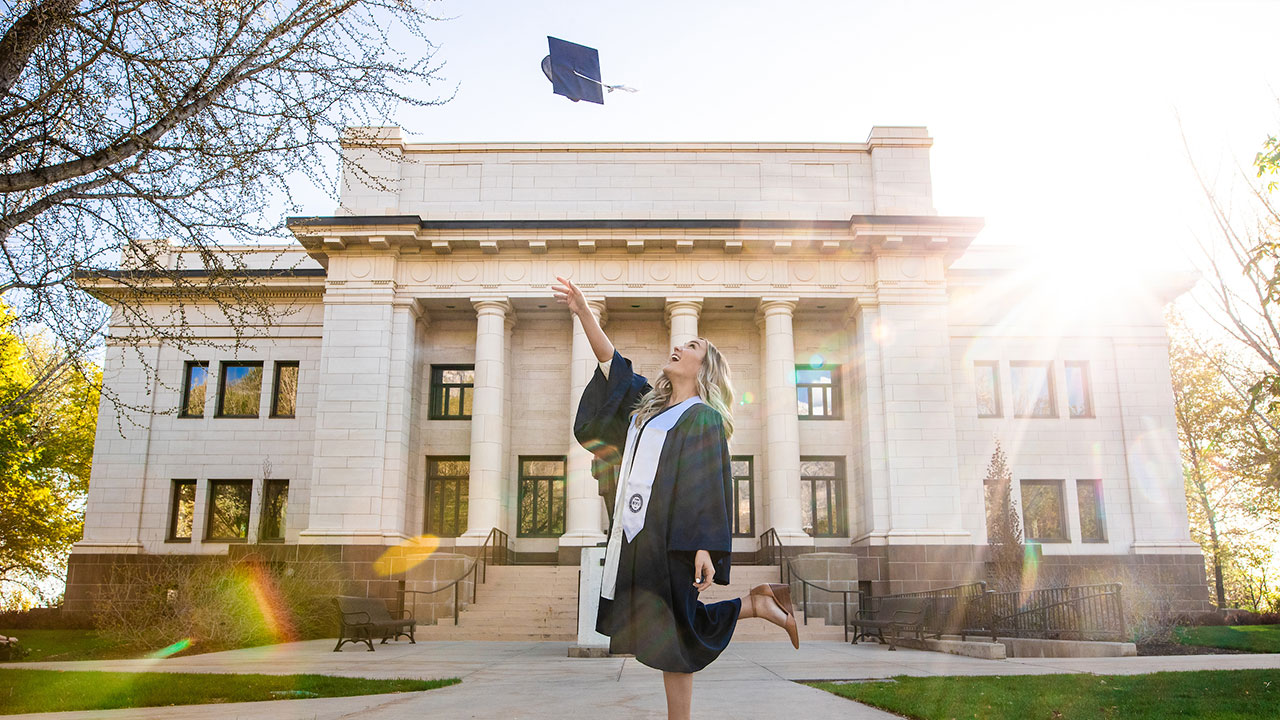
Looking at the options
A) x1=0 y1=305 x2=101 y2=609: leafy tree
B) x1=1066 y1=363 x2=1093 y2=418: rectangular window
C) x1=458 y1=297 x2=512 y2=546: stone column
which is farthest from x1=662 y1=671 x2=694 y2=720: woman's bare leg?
x1=0 y1=305 x2=101 y2=609: leafy tree

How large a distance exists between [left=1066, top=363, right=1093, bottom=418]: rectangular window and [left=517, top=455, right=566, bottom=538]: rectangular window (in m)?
16.2

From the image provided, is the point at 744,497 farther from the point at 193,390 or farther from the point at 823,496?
the point at 193,390

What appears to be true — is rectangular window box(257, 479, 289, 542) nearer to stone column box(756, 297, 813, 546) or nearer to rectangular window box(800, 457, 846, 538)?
stone column box(756, 297, 813, 546)

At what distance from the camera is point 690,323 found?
27375 mm

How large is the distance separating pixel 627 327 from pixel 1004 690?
21.9 metres

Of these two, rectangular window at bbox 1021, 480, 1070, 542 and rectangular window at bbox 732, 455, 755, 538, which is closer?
rectangular window at bbox 732, 455, 755, 538

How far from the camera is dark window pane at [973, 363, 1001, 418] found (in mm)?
29531

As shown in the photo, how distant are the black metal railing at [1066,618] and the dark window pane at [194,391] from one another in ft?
80.3

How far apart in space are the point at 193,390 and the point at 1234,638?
96.4 feet

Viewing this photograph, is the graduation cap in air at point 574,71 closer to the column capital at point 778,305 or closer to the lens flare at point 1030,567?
the column capital at point 778,305

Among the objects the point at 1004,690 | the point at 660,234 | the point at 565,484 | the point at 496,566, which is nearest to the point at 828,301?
the point at 660,234

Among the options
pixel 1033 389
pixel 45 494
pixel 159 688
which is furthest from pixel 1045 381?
pixel 45 494

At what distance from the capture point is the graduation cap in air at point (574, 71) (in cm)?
1359

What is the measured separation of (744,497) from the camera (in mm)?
28656
